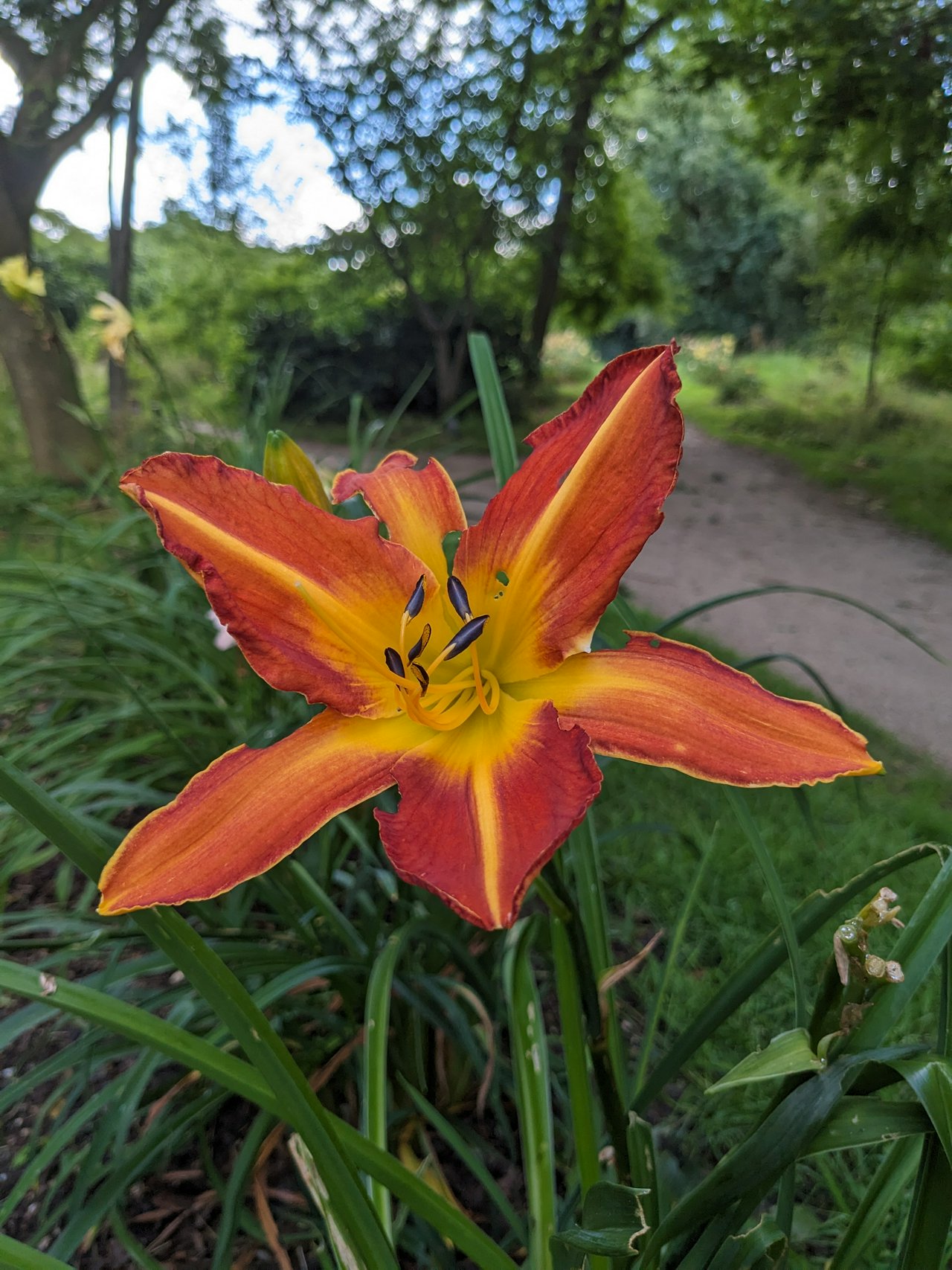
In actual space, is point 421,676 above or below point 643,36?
below

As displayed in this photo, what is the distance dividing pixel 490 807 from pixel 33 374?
20.1 ft

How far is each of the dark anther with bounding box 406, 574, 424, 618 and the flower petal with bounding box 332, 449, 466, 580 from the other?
12 cm

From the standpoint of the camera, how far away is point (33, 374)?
210 inches

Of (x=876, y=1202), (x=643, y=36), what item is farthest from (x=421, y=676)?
(x=643, y=36)

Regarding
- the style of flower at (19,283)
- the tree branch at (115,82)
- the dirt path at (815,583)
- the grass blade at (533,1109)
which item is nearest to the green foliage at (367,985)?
the grass blade at (533,1109)

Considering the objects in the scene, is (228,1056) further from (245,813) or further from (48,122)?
(48,122)

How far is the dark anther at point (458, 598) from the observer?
0.64 meters

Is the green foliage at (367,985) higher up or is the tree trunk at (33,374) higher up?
the tree trunk at (33,374)

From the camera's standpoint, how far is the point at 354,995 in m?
1.20

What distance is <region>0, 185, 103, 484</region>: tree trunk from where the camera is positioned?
5230 millimetres

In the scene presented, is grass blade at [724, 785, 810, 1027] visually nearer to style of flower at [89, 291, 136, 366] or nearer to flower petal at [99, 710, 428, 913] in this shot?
flower petal at [99, 710, 428, 913]

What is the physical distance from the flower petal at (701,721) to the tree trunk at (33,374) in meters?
5.56

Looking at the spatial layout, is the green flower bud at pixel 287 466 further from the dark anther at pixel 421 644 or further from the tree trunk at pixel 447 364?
the tree trunk at pixel 447 364

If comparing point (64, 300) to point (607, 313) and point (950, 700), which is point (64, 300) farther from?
point (950, 700)
